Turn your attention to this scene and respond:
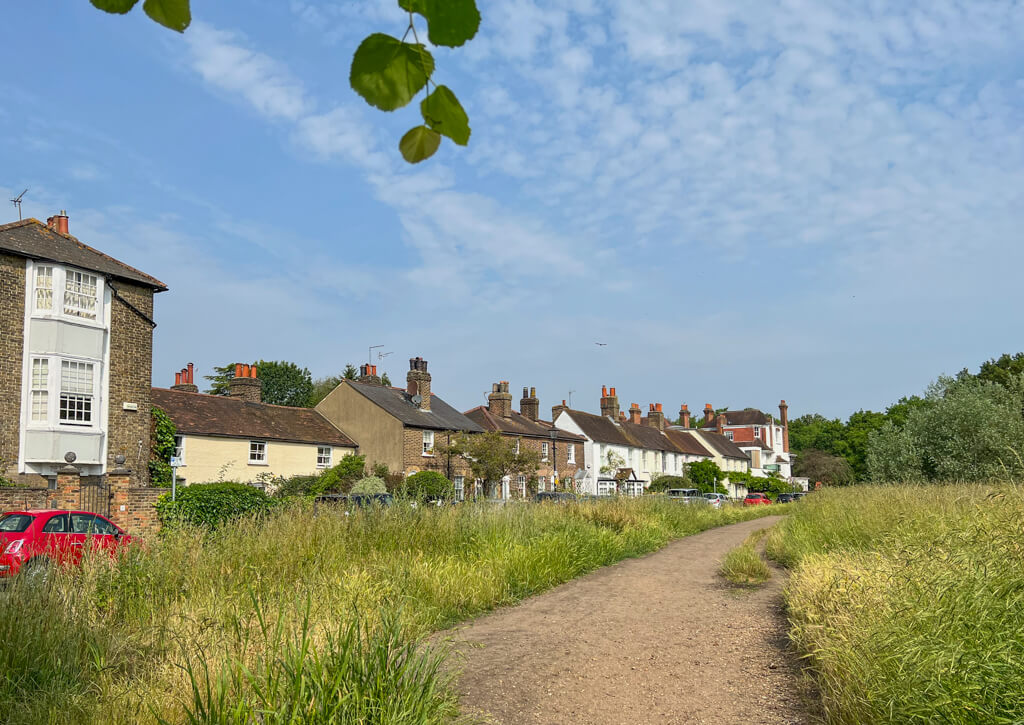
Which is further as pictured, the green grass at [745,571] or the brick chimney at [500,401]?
the brick chimney at [500,401]

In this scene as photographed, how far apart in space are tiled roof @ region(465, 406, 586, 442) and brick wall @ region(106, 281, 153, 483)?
68.8 ft

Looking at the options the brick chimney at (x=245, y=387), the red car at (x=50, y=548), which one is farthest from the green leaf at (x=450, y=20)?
the brick chimney at (x=245, y=387)

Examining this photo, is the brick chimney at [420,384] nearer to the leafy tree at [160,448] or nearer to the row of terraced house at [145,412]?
the row of terraced house at [145,412]

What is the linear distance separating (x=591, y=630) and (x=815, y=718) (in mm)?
3430

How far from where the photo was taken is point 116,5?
1819 mm

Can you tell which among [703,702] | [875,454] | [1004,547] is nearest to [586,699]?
[703,702]

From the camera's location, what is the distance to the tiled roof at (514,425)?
44.7m

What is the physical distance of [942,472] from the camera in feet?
80.4

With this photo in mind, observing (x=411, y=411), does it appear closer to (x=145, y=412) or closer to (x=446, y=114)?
(x=145, y=412)

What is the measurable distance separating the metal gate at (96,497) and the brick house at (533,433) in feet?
84.1

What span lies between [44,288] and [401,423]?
17.2 m

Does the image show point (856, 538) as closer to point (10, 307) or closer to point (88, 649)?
point (88, 649)

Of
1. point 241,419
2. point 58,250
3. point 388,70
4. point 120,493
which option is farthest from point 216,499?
point 388,70

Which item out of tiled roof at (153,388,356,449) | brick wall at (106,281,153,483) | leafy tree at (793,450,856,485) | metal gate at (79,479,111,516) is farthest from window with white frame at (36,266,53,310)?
leafy tree at (793,450,856,485)
